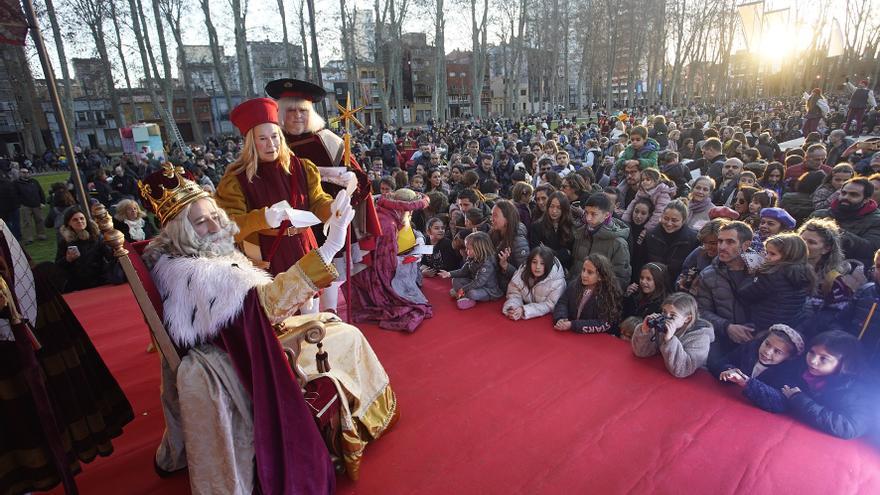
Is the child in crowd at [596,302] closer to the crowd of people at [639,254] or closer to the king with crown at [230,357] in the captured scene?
the crowd of people at [639,254]

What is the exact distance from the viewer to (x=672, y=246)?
4383 mm

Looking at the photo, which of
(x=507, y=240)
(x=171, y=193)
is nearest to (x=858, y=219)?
(x=507, y=240)

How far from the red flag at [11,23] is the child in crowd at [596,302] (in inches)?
199

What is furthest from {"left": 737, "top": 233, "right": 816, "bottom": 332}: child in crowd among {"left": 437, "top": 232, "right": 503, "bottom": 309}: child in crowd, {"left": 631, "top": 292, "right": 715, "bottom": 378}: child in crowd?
{"left": 437, "top": 232, "right": 503, "bottom": 309}: child in crowd

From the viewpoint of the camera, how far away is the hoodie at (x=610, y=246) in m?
4.26

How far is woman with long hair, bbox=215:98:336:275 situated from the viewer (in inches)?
111

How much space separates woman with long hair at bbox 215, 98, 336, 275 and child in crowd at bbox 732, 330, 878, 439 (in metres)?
3.18

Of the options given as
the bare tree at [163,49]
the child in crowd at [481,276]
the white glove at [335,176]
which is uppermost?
the bare tree at [163,49]

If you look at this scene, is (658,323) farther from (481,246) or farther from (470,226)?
(470,226)

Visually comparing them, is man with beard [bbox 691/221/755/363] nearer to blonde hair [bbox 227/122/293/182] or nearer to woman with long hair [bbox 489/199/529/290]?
woman with long hair [bbox 489/199/529/290]

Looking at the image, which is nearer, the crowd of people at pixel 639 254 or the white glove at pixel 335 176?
the crowd of people at pixel 639 254

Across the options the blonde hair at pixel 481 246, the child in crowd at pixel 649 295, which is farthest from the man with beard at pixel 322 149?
the child in crowd at pixel 649 295

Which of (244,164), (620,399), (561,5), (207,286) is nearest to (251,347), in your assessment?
(207,286)

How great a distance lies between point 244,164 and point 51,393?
161 cm
